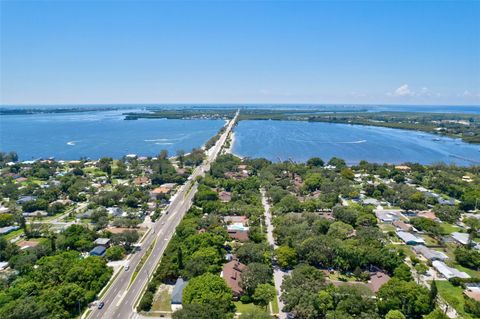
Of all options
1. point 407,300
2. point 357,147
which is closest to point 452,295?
point 407,300

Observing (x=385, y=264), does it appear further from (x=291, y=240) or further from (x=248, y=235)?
(x=248, y=235)

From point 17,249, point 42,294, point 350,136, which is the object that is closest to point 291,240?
point 42,294

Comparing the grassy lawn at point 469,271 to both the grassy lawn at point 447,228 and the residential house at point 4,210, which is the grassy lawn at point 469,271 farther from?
the residential house at point 4,210

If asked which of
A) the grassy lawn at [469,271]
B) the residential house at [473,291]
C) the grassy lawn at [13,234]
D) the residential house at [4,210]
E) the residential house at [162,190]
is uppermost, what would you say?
the residential house at [162,190]

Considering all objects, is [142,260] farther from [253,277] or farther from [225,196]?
[225,196]

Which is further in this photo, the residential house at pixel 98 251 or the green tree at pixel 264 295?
the residential house at pixel 98 251

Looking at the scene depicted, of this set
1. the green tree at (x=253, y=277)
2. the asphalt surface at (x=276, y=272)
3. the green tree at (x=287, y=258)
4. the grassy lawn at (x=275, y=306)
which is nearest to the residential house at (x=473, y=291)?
the green tree at (x=287, y=258)
